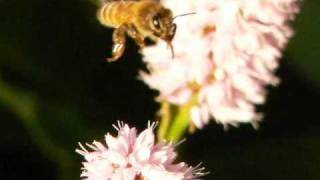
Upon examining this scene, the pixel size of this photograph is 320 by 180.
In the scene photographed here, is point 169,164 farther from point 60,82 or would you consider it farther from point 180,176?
point 60,82

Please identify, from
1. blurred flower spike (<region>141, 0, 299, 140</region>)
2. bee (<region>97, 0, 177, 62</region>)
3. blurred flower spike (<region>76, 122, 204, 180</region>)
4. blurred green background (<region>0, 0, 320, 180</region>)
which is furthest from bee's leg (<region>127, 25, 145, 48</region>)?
blurred green background (<region>0, 0, 320, 180</region>)

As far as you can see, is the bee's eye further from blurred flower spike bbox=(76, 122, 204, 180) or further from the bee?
blurred flower spike bbox=(76, 122, 204, 180)

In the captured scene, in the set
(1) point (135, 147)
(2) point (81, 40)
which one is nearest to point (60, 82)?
(2) point (81, 40)

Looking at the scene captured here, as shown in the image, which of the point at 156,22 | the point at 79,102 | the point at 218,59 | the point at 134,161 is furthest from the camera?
Result: the point at 79,102

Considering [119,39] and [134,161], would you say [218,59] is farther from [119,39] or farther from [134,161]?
[134,161]

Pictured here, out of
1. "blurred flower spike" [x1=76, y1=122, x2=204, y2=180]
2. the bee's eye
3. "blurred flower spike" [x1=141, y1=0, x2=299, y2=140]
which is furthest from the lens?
"blurred flower spike" [x1=141, y1=0, x2=299, y2=140]

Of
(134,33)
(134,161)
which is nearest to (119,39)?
(134,33)
